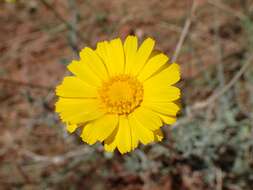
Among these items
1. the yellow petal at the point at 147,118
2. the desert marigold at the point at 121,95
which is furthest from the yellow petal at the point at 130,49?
the yellow petal at the point at 147,118

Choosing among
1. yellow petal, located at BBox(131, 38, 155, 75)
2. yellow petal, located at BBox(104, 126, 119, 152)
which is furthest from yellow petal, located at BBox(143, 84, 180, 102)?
yellow petal, located at BBox(104, 126, 119, 152)

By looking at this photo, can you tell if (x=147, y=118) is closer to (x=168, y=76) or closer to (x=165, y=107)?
(x=165, y=107)

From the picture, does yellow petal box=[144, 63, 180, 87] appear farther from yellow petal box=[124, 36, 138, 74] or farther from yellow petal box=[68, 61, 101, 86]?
yellow petal box=[68, 61, 101, 86]

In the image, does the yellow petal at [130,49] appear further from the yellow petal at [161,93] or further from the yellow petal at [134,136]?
the yellow petal at [134,136]

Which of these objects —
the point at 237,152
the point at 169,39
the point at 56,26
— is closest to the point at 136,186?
the point at 237,152

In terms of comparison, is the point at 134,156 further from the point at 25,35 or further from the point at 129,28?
the point at 25,35

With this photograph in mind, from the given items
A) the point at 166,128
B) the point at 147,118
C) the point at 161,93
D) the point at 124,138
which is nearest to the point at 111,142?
the point at 124,138

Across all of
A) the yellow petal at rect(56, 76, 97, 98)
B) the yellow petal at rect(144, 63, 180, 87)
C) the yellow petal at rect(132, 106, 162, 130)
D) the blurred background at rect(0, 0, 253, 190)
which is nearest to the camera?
the yellow petal at rect(132, 106, 162, 130)
